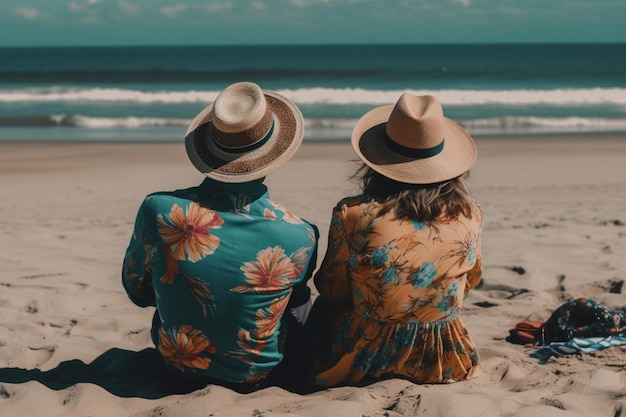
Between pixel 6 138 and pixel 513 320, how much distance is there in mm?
11443

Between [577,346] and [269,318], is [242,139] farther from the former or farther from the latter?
[577,346]

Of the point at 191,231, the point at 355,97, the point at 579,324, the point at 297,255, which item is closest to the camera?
the point at 191,231

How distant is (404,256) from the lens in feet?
8.86

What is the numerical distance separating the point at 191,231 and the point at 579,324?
1.80m

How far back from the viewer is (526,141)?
12.7 metres

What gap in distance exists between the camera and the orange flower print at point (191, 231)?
260 cm

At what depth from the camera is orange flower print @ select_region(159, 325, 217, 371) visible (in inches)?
109

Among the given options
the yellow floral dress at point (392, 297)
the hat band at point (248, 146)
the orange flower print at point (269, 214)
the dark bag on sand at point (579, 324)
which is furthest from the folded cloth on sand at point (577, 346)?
the hat band at point (248, 146)

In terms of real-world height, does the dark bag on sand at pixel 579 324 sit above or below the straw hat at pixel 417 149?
below

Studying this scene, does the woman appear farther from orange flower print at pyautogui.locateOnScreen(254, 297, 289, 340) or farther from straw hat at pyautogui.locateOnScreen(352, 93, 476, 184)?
orange flower print at pyautogui.locateOnScreen(254, 297, 289, 340)

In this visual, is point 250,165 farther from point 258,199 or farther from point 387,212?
point 387,212

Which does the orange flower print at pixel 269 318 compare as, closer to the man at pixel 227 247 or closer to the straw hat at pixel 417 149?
the man at pixel 227 247

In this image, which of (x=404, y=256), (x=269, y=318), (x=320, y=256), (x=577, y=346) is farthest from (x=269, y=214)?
(x=320, y=256)

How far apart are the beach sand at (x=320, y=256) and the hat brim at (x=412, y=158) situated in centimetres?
76
